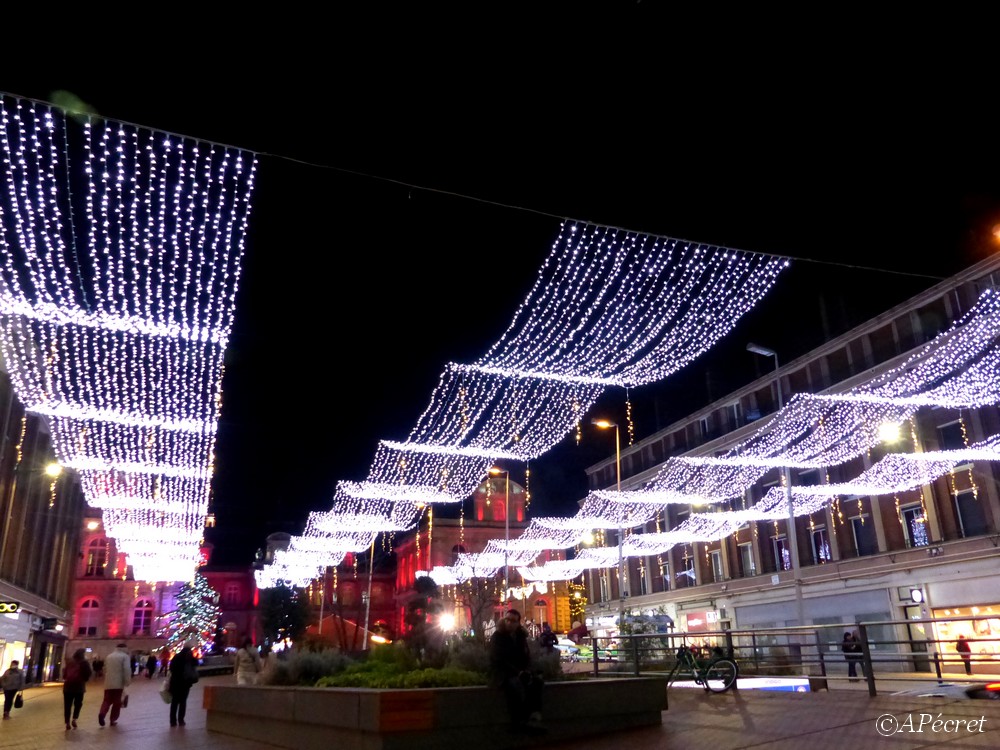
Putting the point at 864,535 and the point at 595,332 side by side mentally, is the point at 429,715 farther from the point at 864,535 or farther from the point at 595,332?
the point at 864,535

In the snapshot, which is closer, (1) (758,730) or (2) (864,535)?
(1) (758,730)

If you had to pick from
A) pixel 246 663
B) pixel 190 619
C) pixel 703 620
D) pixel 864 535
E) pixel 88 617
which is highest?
pixel 864 535

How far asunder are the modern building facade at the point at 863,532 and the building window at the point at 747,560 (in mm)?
75

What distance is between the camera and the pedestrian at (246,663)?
43.0ft

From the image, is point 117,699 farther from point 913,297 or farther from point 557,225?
point 913,297

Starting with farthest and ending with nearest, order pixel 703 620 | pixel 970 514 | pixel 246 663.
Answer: pixel 703 620 < pixel 970 514 < pixel 246 663

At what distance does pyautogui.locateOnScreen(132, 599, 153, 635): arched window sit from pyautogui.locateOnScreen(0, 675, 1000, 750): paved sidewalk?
66.1m

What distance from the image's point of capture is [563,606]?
68.9m

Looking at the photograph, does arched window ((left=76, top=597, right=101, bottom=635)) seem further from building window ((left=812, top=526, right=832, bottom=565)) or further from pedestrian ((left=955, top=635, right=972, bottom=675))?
pedestrian ((left=955, top=635, right=972, bottom=675))

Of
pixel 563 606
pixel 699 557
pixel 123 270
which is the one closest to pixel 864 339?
pixel 699 557

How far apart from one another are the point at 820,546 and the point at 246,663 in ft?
94.1

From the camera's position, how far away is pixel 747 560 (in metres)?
39.4

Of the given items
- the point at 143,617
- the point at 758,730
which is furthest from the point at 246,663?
the point at 143,617

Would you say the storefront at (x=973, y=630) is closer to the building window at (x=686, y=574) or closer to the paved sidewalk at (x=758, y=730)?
the building window at (x=686, y=574)
